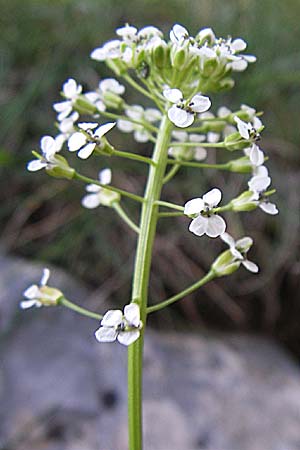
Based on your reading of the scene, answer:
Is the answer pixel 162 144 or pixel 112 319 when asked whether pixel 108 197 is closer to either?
pixel 162 144

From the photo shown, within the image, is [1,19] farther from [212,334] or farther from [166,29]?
[212,334]

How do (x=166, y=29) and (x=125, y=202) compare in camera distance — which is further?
(x=166, y=29)

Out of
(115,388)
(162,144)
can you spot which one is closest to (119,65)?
(162,144)

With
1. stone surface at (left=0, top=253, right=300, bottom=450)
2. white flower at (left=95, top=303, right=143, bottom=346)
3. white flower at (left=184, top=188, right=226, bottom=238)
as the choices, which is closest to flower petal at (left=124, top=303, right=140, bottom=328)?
white flower at (left=95, top=303, right=143, bottom=346)

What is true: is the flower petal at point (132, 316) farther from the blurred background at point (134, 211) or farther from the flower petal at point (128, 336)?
the blurred background at point (134, 211)

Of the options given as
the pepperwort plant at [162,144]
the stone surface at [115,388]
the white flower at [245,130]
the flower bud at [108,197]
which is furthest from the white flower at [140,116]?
the stone surface at [115,388]

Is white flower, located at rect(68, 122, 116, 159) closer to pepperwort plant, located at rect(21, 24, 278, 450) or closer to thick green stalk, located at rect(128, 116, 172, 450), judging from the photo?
pepperwort plant, located at rect(21, 24, 278, 450)

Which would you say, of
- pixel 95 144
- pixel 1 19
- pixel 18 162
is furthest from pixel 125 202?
pixel 95 144
